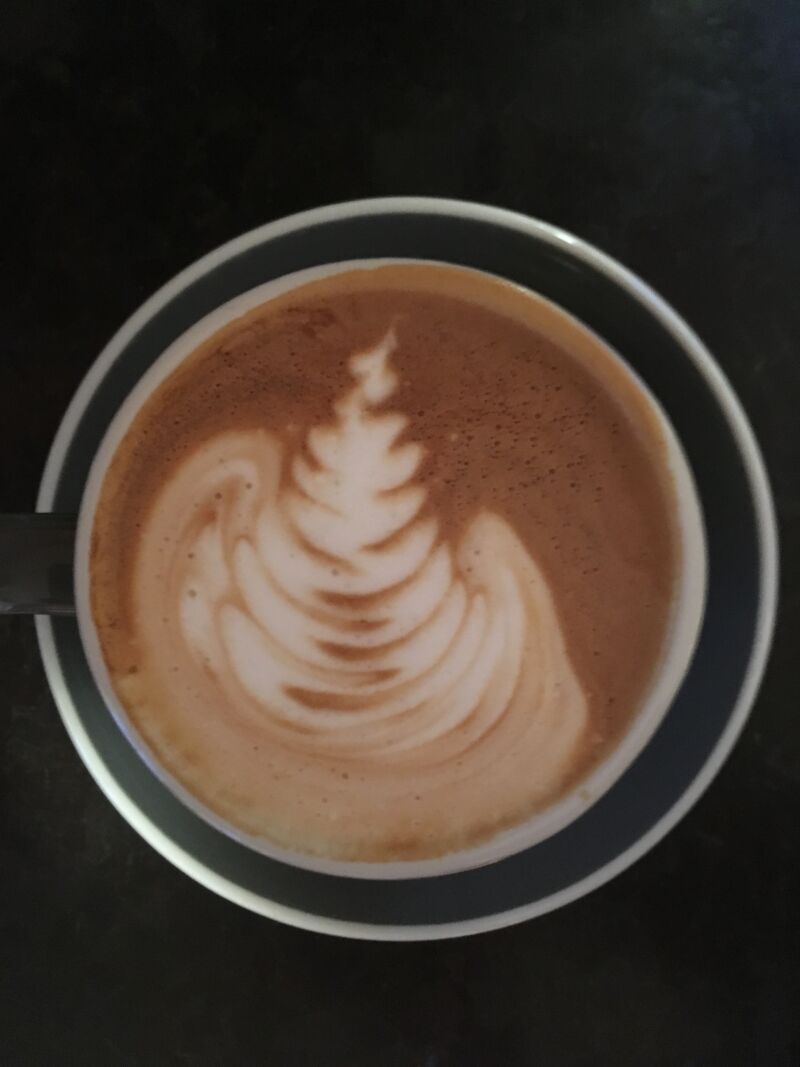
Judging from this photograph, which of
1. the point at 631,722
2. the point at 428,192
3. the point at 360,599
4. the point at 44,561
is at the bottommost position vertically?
the point at 631,722

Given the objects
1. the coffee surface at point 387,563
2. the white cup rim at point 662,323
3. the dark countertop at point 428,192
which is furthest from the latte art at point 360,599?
the dark countertop at point 428,192

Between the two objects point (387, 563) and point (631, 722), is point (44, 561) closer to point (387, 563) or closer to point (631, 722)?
point (387, 563)

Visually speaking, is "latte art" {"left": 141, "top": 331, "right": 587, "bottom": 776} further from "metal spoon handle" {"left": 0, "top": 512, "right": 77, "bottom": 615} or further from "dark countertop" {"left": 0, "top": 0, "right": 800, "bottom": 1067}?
"dark countertop" {"left": 0, "top": 0, "right": 800, "bottom": 1067}

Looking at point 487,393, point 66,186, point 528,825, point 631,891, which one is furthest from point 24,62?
point 631,891

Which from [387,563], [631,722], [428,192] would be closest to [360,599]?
[387,563]

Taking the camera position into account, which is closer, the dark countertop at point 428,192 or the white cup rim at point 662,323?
the white cup rim at point 662,323

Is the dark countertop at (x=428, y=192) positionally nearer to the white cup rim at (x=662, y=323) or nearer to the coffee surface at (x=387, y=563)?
the white cup rim at (x=662, y=323)

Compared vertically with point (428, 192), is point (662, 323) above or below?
below
